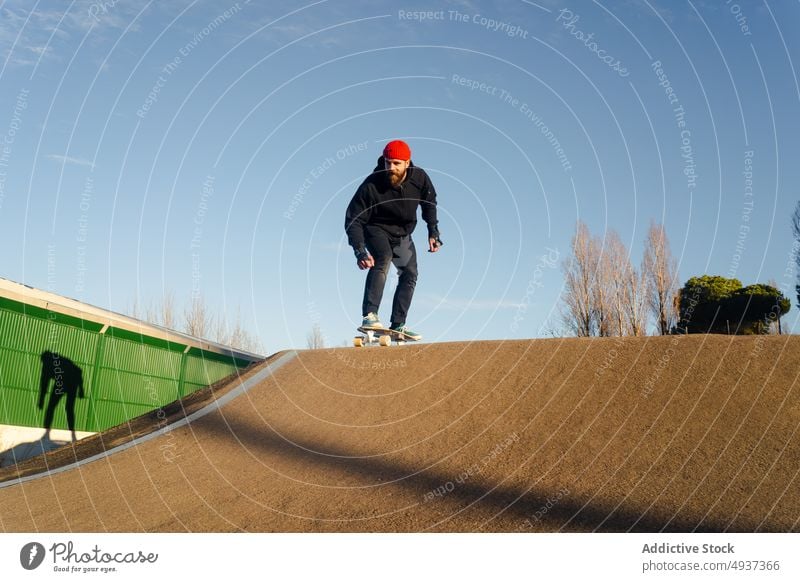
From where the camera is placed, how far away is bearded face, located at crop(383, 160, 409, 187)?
906cm

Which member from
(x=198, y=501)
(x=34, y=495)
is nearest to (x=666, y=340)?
(x=198, y=501)

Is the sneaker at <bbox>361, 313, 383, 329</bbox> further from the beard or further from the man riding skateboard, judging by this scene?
the beard

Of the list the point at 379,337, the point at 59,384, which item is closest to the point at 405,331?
the point at 379,337

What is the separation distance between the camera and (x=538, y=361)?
813 centimetres

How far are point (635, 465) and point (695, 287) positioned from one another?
28.9 metres

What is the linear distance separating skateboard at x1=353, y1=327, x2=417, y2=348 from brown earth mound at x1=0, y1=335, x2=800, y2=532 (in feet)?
2.45

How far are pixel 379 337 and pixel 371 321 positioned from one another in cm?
39

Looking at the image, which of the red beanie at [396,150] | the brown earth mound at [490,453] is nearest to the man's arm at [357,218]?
the red beanie at [396,150]

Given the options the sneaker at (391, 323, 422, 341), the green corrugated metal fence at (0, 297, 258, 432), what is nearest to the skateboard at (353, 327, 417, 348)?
the sneaker at (391, 323, 422, 341)

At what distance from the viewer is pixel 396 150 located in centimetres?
894

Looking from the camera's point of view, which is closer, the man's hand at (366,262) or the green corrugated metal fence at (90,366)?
the man's hand at (366,262)

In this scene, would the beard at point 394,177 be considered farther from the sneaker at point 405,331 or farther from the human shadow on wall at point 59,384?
the human shadow on wall at point 59,384

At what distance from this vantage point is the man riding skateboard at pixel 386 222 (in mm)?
9359
